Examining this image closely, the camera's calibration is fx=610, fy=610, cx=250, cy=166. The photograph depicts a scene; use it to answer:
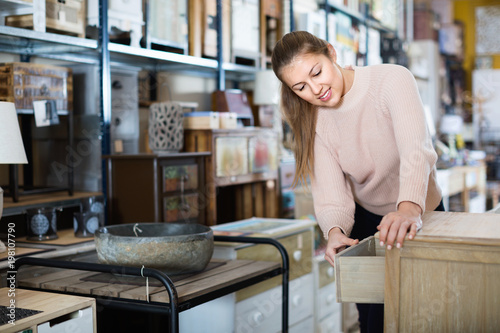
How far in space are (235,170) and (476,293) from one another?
7.28 feet

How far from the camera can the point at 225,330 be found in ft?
8.24

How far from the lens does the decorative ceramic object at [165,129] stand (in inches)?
120

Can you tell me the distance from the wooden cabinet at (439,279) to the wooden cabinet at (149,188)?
5.09ft

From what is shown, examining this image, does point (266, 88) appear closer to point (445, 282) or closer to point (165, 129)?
point (165, 129)

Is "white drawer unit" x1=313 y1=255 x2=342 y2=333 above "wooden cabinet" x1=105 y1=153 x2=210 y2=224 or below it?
below

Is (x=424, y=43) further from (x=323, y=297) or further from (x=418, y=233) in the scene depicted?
(x=418, y=233)

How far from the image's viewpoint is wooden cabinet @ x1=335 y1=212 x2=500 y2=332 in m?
1.27

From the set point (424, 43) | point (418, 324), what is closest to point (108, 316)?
point (418, 324)

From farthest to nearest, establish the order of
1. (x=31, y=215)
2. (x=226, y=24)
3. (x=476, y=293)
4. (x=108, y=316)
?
(x=226, y=24), (x=108, y=316), (x=31, y=215), (x=476, y=293)

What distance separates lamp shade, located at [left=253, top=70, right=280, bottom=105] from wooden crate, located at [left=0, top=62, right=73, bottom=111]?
1.50m

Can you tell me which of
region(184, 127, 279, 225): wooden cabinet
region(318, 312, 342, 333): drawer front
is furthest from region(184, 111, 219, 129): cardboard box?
region(318, 312, 342, 333): drawer front

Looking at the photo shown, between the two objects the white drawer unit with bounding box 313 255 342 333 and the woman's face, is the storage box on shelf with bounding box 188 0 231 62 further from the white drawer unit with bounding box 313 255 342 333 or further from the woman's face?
the woman's face

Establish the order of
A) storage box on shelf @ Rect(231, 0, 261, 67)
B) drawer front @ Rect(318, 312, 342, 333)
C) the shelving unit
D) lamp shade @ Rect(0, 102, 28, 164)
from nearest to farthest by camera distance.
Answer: lamp shade @ Rect(0, 102, 28, 164), the shelving unit, drawer front @ Rect(318, 312, 342, 333), storage box on shelf @ Rect(231, 0, 261, 67)

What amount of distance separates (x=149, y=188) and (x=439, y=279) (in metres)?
1.75
